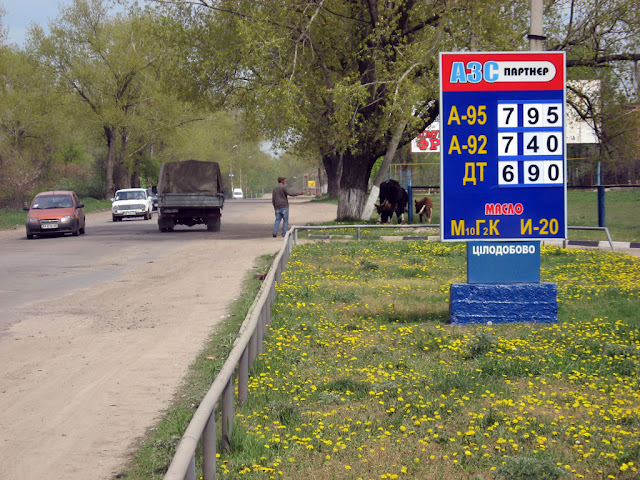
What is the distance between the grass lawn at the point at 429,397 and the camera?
5.51 meters

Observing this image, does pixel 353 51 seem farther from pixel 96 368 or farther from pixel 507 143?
pixel 96 368

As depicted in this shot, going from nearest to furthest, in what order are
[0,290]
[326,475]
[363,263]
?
[326,475]
[0,290]
[363,263]

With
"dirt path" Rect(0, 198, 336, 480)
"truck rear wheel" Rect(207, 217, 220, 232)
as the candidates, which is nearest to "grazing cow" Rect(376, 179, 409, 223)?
"truck rear wheel" Rect(207, 217, 220, 232)

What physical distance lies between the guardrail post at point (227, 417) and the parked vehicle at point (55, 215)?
88.7ft

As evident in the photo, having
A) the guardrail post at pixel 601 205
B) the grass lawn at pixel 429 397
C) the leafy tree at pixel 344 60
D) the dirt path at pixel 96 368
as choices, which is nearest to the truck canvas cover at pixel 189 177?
the leafy tree at pixel 344 60

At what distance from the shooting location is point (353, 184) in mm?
32062

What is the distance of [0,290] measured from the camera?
50.8 feet

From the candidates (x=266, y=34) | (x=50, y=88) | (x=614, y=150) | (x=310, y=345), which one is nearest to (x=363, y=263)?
(x=310, y=345)

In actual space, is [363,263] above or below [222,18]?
below

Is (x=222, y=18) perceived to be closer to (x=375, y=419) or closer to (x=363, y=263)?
(x=363, y=263)

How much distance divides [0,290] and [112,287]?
2.06 m

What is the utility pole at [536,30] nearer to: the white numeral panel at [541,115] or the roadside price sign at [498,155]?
the roadside price sign at [498,155]

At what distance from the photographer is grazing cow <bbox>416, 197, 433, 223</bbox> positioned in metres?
34.4

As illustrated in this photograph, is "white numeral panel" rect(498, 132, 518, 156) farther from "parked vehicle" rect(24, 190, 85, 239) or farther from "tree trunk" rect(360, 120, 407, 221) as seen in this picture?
"parked vehicle" rect(24, 190, 85, 239)
